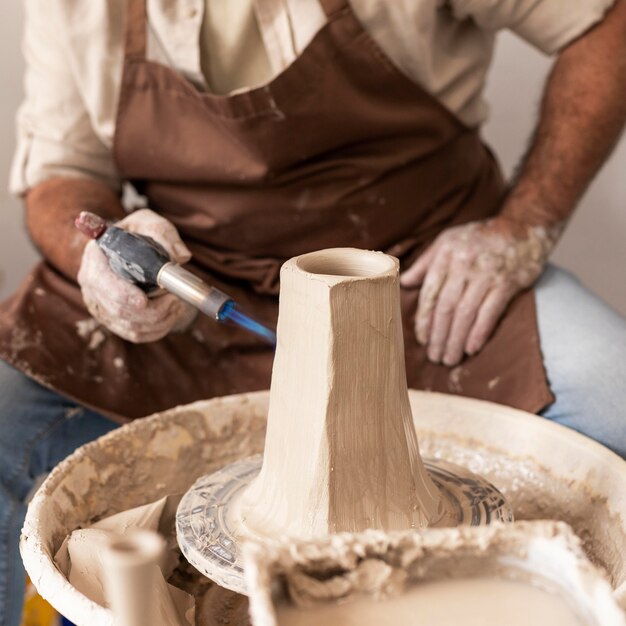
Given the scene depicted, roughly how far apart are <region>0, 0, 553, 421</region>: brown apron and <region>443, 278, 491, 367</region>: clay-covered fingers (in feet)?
0.11

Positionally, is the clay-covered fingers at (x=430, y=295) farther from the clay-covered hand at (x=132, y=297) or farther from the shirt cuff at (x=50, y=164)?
the shirt cuff at (x=50, y=164)

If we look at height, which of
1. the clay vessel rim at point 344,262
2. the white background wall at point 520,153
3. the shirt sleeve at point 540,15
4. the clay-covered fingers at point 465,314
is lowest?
the white background wall at point 520,153

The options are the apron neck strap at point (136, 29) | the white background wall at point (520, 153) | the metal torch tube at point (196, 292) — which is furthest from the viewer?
the white background wall at point (520, 153)

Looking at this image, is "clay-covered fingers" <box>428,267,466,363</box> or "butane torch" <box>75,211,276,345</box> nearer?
"butane torch" <box>75,211,276,345</box>

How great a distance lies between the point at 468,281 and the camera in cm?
131

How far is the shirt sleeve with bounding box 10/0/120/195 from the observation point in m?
1.49

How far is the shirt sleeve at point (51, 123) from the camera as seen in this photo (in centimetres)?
149

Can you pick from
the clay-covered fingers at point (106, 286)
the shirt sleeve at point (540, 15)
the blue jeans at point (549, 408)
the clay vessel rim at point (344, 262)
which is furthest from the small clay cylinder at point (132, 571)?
the shirt sleeve at point (540, 15)

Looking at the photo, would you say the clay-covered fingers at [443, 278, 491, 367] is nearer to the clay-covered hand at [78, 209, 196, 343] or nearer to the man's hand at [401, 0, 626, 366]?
the man's hand at [401, 0, 626, 366]

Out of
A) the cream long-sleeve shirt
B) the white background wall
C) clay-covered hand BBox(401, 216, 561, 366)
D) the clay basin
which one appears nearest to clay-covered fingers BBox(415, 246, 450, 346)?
clay-covered hand BBox(401, 216, 561, 366)

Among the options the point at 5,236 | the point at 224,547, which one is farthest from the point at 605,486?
the point at 5,236

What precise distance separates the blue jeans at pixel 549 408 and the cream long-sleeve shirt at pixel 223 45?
0.41m

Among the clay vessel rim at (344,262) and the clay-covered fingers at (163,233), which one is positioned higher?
the clay vessel rim at (344,262)

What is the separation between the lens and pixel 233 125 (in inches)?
51.5
